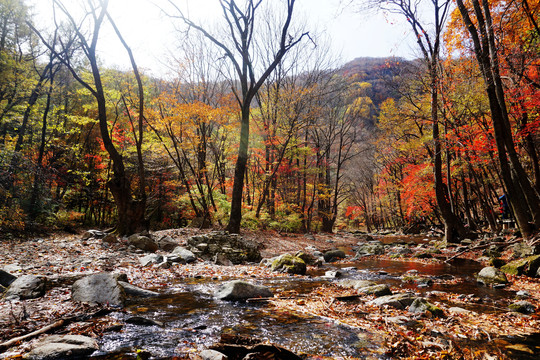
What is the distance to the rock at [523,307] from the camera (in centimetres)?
446

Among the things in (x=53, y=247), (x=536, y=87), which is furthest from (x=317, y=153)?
(x=53, y=247)

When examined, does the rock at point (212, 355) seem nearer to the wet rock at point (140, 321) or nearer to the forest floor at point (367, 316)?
the wet rock at point (140, 321)

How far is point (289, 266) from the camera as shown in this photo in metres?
8.32

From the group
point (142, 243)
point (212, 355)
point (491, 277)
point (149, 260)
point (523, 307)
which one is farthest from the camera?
point (142, 243)

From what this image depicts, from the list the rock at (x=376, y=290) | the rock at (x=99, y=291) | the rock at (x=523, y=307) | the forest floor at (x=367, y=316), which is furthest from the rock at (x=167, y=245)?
the rock at (x=523, y=307)

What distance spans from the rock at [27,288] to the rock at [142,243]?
191 inches

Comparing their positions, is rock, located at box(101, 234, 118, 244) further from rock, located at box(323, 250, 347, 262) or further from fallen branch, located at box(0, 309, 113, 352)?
rock, located at box(323, 250, 347, 262)

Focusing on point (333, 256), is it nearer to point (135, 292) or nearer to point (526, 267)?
point (526, 267)

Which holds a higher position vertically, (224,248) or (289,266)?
(224,248)

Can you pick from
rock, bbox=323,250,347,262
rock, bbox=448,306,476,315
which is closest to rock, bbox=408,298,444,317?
rock, bbox=448,306,476,315

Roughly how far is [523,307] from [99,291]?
23.4 feet

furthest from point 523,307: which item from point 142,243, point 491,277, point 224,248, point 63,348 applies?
point 142,243

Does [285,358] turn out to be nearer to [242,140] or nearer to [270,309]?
[270,309]

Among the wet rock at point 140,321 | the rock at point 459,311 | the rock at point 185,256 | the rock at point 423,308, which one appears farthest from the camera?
the rock at point 185,256
